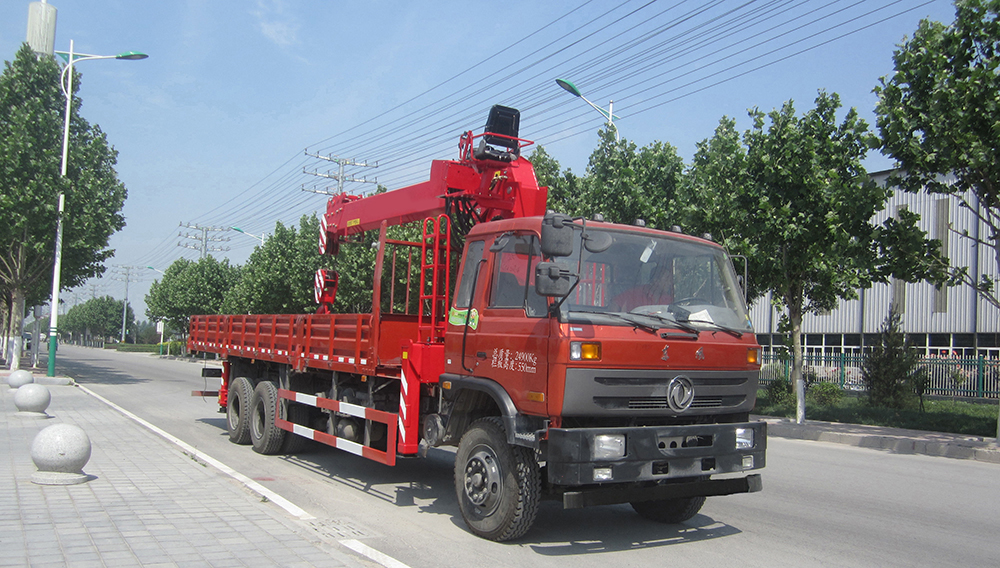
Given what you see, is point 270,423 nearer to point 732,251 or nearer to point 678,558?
point 678,558

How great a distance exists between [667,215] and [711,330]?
13787mm

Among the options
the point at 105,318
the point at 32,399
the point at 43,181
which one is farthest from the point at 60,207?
the point at 105,318

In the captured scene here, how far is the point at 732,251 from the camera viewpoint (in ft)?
57.1

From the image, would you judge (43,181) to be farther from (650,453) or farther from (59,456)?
(650,453)

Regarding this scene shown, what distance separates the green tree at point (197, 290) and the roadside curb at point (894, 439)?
47.5 meters

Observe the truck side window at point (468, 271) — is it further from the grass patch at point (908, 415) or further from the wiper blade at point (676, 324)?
the grass patch at point (908, 415)

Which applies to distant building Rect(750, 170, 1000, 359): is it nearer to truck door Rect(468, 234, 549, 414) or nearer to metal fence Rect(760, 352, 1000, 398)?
metal fence Rect(760, 352, 1000, 398)

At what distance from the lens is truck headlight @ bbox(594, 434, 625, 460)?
17.3 ft

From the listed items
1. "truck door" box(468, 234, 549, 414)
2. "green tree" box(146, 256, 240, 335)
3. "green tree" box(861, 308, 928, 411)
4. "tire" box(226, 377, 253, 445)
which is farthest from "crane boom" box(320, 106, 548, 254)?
"green tree" box(146, 256, 240, 335)

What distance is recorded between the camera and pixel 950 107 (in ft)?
43.0

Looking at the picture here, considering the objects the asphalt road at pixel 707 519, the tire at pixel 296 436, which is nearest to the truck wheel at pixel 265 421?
the tire at pixel 296 436

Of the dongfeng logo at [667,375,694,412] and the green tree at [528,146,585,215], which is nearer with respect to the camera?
the dongfeng logo at [667,375,694,412]

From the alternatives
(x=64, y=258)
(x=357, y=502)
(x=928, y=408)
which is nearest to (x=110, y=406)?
(x=357, y=502)

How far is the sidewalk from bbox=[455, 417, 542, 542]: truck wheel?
118cm
